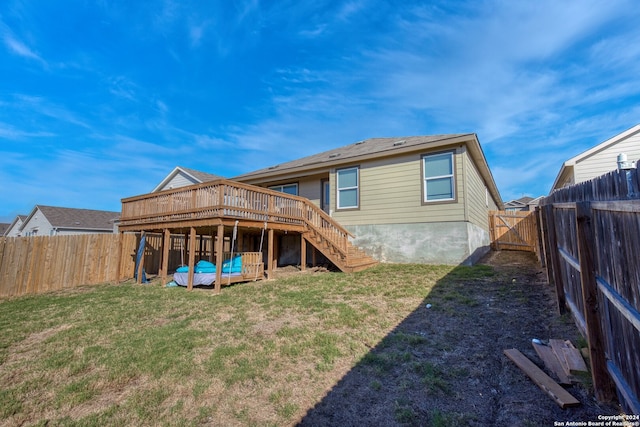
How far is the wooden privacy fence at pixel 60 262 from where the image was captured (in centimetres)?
857

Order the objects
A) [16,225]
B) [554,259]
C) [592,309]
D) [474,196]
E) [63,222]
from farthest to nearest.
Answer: [16,225] < [63,222] < [474,196] < [554,259] < [592,309]

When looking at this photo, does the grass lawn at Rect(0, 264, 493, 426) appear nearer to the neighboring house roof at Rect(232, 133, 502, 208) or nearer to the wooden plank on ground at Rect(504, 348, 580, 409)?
the wooden plank on ground at Rect(504, 348, 580, 409)

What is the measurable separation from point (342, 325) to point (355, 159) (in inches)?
326

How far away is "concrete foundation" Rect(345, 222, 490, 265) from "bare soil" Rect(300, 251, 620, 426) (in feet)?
13.0

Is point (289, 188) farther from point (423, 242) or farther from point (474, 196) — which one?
point (474, 196)

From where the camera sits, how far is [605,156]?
12.1 metres

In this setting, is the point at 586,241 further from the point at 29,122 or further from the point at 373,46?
the point at 29,122

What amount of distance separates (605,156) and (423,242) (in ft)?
31.7

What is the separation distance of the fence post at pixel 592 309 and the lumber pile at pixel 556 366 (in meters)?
0.27

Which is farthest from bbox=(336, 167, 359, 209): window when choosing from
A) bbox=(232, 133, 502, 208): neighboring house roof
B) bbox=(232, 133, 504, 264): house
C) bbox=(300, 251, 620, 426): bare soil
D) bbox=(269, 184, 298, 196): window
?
bbox=(300, 251, 620, 426): bare soil

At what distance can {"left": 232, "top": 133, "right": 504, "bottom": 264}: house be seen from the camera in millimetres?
9727

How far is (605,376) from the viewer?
2.39m

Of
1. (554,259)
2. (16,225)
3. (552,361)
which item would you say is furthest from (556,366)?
(16,225)

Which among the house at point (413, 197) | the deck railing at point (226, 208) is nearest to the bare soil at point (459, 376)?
the house at point (413, 197)
